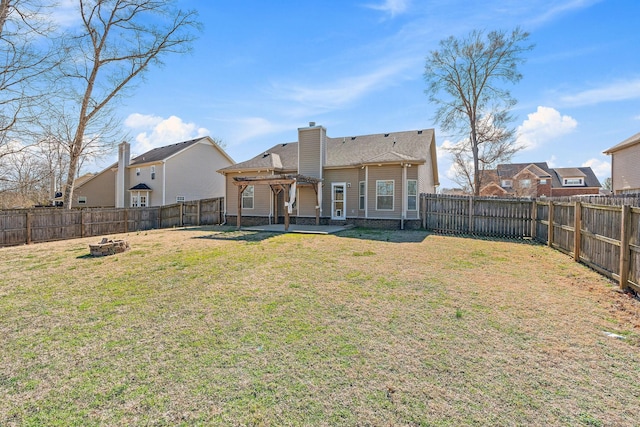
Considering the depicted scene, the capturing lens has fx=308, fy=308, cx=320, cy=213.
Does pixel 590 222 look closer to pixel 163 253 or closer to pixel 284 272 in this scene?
pixel 284 272

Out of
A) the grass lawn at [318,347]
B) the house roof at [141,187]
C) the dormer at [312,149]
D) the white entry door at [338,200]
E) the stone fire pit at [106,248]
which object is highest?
the dormer at [312,149]

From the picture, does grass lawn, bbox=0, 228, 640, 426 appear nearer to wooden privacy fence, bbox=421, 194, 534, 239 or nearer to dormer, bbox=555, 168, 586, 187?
wooden privacy fence, bbox=421, 194, 534, 239

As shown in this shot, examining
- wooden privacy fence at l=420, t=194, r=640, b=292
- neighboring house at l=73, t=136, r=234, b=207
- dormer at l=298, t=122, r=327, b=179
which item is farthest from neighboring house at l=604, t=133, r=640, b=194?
neighboring house at l=73, t=136, r=234, b=207

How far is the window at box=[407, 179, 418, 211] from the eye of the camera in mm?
14492

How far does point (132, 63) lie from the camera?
17.5 m

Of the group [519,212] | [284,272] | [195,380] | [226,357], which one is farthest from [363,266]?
[519,212]

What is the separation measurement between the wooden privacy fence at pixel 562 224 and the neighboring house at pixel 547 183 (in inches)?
1138

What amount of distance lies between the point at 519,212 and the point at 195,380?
1303cm

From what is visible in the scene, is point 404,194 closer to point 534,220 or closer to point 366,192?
point 366,192

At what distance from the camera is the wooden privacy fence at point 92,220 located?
11906 mm

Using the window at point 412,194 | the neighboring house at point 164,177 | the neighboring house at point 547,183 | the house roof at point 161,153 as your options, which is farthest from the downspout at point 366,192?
the neighboring house at point 547,183

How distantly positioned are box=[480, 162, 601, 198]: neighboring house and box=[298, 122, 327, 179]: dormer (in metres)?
30.1

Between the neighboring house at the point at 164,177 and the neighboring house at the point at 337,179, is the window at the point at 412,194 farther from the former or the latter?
the neighboring house at the point at 164,177

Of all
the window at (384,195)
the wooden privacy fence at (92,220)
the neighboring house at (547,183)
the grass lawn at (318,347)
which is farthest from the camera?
the neighboring house at (547,183)
